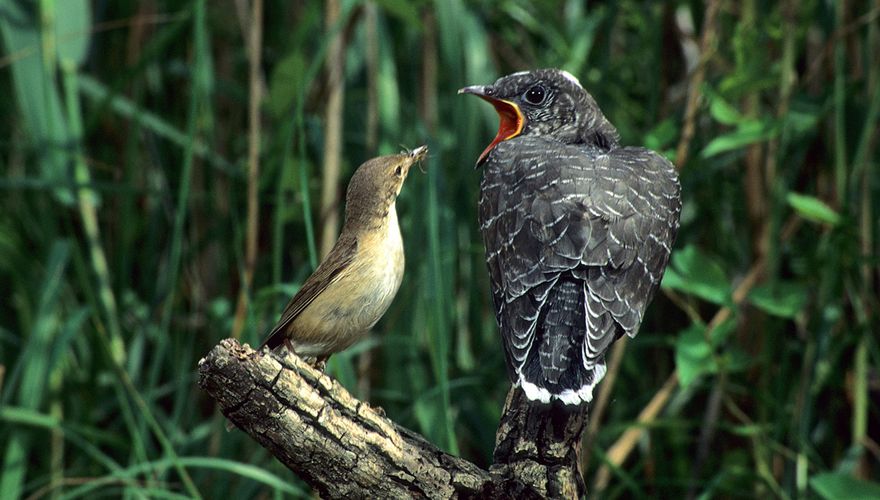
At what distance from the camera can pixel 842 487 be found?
3846 millimetres

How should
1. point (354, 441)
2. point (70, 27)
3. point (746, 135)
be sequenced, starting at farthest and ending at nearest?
1. point (70, 27)
2. point (746, 135)
3. point (354, 441)

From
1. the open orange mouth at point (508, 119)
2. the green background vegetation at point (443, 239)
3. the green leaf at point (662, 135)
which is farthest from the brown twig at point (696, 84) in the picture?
the open orange mouth at point (508, 119)

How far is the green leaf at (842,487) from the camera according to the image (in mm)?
3801

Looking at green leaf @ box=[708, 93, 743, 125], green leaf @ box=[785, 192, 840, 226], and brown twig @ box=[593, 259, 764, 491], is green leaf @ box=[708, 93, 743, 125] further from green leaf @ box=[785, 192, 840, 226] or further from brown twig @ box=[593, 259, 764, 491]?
brown twig @ box=[593, 259, 764, 491]

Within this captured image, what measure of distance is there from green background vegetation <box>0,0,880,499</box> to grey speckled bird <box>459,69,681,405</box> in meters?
0.60

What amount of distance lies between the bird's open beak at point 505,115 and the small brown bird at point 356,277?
23.5 inches

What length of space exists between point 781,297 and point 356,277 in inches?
74.7

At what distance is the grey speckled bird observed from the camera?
2994 millimetres

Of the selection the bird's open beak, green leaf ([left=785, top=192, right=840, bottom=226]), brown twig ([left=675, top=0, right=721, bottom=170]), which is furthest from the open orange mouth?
green leaf ([left=785, top=192, right=840, bottom=226])

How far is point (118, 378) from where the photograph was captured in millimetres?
4273

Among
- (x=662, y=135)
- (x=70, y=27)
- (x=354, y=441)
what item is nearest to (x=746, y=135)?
(x=662, y=135)

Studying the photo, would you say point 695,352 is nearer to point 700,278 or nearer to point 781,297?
point 700,278

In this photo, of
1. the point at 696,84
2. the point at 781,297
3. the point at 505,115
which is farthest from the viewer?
the point at 696,84

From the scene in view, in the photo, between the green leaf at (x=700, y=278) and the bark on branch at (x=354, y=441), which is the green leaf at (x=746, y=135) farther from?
the bark on branch at (x=354, y=441)
